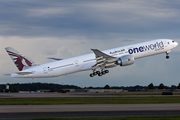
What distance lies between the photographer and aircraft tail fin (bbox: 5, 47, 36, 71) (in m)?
71.4

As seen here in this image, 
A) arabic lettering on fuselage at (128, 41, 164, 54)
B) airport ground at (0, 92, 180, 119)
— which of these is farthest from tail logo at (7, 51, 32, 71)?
airport ground at (0, 92, 180, 119)

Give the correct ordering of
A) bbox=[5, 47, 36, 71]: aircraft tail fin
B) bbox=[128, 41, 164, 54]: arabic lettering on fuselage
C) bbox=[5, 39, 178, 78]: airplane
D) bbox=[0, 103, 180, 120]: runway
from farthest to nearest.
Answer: bbox=[128, 41, 164, 54]: arabic lettering on fuselage
bbox=[5, 47, 36, 71]: aircraft tail fin
bbox=[5, 39, 178, 78]: airplane
bbox=[0, 103, 180, 120]: runway

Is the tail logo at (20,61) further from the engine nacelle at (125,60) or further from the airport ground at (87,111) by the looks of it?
the airport ground at (87,111)

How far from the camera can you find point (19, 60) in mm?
71438

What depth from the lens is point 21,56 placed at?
7181 centimetres

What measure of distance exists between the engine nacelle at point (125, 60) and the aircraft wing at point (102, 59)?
5.37 ft

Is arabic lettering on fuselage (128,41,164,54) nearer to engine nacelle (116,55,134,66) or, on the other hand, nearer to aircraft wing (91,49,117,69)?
engine nacelle (116,55,134,66)

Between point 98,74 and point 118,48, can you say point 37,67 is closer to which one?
point 98,74

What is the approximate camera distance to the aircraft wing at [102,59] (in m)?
71.1

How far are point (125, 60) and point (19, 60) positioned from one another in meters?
25.9

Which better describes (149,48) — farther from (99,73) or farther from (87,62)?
(87,62)

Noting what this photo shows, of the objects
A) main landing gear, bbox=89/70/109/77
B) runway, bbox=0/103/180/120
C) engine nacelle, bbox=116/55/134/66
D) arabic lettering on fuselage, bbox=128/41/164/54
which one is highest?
arabic lettering on fuselage, bbox=128/41/164/54
